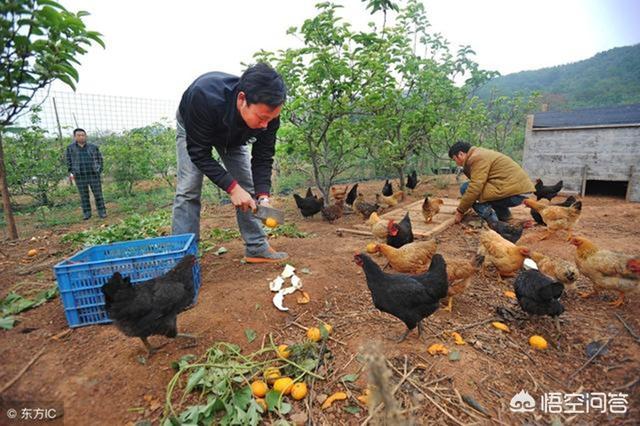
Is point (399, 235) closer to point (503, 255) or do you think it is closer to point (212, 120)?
point (503, 255)

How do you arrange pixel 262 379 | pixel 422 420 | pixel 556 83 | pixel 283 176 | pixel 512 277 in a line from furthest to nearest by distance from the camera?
pixel 556 83 < pixel 283 176 < pixel 512 277 < pixel 262 379 < pixel 422 420

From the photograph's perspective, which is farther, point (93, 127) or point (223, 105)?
point (93, 127)

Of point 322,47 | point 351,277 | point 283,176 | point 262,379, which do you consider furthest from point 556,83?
point 262,379

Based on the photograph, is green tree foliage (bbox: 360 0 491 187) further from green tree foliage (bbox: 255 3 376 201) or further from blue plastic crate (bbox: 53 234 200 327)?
blue plastic crate (bbox: 53 234 200 327)

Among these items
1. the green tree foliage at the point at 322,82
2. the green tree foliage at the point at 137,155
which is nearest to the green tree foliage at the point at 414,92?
the green tree foliage at the point at 322,82

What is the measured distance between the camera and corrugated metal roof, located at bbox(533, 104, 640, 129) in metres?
8.27

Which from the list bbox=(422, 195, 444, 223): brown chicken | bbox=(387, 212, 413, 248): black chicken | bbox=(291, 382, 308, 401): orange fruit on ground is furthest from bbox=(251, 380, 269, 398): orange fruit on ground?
bbox=(422, 195, 444, 223): brown chicken

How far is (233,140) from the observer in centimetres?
338

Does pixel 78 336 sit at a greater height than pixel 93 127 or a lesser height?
lesser

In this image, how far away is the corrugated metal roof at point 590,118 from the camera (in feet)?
27.1

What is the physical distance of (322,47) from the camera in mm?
5441

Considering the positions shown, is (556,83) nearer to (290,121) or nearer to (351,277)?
(290,121)

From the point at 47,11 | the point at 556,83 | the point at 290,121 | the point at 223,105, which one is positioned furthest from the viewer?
the point at 556,83

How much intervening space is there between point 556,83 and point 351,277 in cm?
2883
